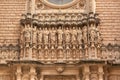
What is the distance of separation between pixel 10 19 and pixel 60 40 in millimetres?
2637

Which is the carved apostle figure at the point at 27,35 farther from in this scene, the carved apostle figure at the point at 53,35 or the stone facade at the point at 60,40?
the carved apostle figure at the point at 53,35

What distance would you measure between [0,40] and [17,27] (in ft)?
3.20

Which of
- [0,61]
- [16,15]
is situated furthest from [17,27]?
[0,61]

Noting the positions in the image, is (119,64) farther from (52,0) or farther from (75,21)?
(52,0)

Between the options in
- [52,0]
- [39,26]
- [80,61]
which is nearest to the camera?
[80,61]

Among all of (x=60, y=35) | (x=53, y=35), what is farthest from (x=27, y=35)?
(x=60, y=35)

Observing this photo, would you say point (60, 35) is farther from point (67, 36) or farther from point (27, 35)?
point (27, 35)

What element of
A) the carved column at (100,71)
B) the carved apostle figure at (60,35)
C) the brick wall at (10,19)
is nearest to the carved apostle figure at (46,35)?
the carved apostle figure at (60,35)

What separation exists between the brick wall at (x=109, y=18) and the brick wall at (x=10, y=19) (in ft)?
11.9

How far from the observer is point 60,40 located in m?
15.3

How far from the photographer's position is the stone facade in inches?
576

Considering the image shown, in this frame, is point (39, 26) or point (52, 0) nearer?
point (39, 26)

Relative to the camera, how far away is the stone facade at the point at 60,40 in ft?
48.0

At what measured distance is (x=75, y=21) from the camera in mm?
15742
